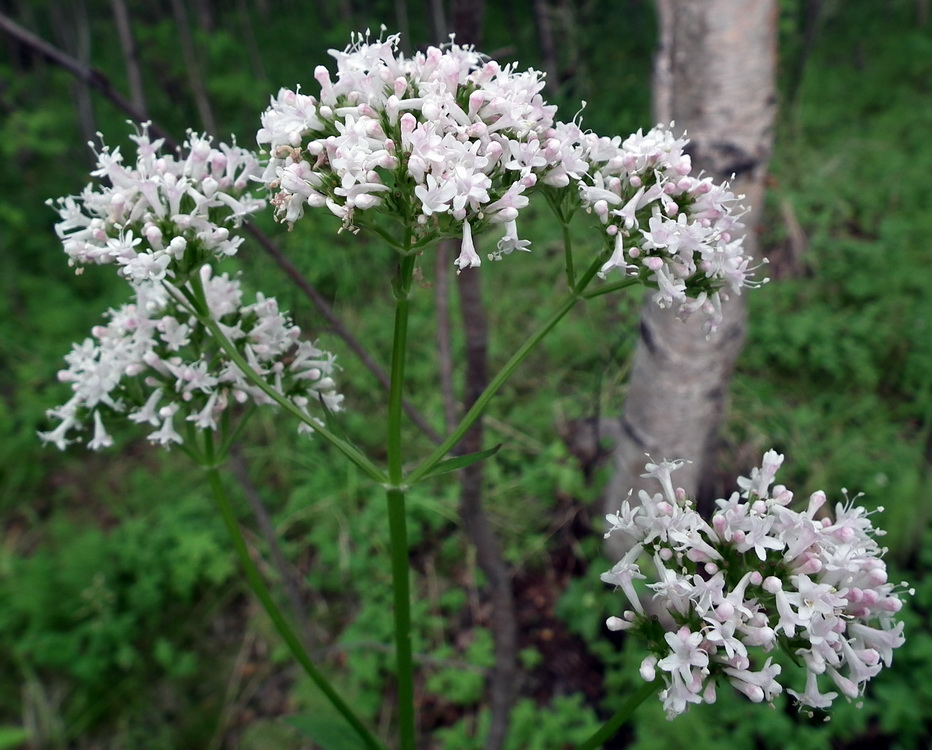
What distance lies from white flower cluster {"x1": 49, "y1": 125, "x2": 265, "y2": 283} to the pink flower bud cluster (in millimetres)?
148

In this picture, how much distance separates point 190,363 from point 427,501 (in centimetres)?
211

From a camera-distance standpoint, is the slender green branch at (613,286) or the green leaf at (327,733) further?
the green leaf at (327,733)

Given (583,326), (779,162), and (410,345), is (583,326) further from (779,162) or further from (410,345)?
(779,162)

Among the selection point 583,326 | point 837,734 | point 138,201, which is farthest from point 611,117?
point 138,201

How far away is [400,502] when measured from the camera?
132cm

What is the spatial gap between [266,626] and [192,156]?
288 centimetres

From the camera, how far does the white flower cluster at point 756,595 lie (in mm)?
1074

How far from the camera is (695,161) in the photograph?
257cm

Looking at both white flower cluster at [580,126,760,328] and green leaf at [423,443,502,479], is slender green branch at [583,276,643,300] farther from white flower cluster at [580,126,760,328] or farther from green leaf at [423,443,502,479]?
green leaf at [423,443,502,479]

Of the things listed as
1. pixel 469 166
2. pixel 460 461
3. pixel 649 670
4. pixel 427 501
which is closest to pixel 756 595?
pixel 649 670

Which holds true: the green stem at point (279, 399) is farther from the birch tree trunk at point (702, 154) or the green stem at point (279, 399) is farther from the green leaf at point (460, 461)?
the birch tree trunk at point (702, 154)

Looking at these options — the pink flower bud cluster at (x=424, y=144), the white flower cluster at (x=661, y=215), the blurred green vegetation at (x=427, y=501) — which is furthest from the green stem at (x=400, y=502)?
the blurred green vegetation at (x=427, y=501)

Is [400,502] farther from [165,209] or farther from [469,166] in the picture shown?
[165,209]

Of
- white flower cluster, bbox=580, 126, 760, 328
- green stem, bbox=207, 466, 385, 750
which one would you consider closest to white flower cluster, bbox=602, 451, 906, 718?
white flower cluster, bbox=580, 126, 760, 328
